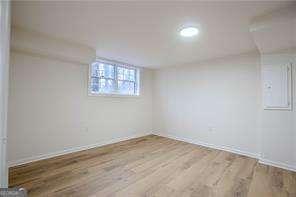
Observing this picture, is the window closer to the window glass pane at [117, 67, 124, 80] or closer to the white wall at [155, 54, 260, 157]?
the window glass pane at [117, 67, 124, 80]

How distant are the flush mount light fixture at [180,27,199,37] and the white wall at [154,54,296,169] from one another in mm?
1738

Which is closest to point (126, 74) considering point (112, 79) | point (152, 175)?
point (112, 79)

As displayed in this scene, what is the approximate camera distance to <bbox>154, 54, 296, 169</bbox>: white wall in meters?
2.90


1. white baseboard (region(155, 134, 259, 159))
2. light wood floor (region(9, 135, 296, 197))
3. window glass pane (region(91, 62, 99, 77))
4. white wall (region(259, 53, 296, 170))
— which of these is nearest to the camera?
light wood floor (region(9, 135, 296, 197))

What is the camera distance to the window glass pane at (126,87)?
4.60 meters

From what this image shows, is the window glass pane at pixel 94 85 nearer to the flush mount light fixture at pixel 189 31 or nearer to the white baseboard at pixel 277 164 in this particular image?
the flush mount light fixture at pixel 189 31

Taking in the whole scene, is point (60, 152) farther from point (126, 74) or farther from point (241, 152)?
point (241, 152)

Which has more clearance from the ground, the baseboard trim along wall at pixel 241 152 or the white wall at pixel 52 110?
the white wall at pixel 52 110

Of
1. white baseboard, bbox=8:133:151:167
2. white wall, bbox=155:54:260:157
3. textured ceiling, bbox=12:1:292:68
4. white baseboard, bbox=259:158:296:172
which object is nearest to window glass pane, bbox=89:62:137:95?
textured ceiling, bbox=12:1:292:68

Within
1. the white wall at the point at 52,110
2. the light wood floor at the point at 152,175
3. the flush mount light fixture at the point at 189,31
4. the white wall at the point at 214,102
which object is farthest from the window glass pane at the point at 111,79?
the flush mount light fixture at the point at 189,31

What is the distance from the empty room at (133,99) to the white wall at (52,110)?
0.7 inches

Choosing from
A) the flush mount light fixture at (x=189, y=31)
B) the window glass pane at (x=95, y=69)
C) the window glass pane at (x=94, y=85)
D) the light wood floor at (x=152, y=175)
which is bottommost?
the light wood floor at (x=152, y=175)

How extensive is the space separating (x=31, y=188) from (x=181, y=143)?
3.34 meters

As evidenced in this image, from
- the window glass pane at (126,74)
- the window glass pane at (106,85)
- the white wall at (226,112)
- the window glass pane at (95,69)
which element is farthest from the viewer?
the window glass pane at (126,74)
